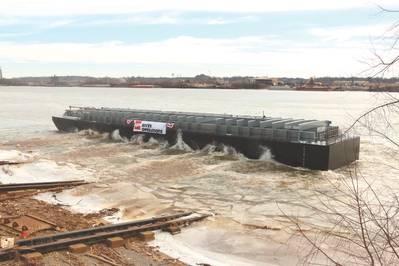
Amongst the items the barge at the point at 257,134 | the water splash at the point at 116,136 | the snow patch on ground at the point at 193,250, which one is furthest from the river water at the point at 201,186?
the water splash at the point at 116,136

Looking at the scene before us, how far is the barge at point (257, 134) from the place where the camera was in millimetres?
23031

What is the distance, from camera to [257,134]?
1022 inches

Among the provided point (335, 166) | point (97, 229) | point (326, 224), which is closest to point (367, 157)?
point (335, 166)

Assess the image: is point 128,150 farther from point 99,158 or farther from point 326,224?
point 326,224

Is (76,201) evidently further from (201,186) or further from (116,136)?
(116,136)

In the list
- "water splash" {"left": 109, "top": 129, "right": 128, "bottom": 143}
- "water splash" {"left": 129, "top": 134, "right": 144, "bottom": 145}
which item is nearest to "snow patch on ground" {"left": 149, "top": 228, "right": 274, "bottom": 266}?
"water splash" {"left": 129, "top": 134, "right": 144, "bottom": 145}

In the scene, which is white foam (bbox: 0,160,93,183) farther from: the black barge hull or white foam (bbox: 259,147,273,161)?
white foam (bbox: 259,147,273,161)

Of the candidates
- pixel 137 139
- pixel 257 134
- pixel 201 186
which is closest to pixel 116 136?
pixel 137 139

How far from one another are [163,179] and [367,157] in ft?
42.3

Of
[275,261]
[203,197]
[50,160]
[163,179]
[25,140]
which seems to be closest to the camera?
[275,261]

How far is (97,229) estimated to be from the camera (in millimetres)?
11703

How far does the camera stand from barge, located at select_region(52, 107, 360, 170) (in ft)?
75.6

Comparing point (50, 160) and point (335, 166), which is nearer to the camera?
point (335, 166)

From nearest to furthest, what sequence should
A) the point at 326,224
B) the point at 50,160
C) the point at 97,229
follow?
1. the point at 97,229
2. the point at 326,224
3. the point at 50,160
